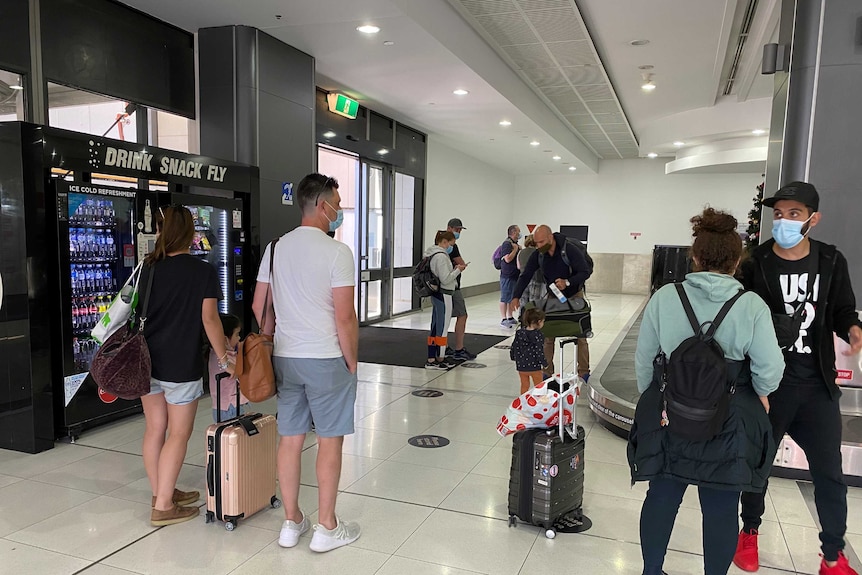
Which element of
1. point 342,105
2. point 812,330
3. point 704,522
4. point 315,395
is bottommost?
point 704,522

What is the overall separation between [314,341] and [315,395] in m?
0.25

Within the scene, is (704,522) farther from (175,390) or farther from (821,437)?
(175,390)

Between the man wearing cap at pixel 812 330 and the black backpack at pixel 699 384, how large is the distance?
0.58 m

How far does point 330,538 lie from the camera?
289 centimetres

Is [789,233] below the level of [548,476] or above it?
above

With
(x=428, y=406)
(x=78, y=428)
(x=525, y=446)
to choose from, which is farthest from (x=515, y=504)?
(x=78, y=428)

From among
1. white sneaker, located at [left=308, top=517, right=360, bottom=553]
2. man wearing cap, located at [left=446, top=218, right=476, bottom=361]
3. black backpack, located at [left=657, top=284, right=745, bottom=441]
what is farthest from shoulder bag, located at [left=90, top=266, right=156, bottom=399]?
man wearing cap, located at [left=446, top=218, right=476, bottom=361]

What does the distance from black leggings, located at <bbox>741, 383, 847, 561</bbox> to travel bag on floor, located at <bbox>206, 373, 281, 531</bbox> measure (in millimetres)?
2421

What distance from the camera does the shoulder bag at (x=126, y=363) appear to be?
2.89 meters

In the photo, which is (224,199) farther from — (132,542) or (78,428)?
(132,542)

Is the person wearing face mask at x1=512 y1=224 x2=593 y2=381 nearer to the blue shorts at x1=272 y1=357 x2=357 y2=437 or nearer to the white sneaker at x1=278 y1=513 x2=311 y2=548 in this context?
the blue shorts at x1=272 y1=357 x2=357 y2=437

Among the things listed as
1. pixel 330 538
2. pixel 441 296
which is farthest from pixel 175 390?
pixel 441 296

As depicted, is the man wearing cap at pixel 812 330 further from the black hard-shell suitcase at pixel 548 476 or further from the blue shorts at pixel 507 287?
the blue shorts at pixel 507 287

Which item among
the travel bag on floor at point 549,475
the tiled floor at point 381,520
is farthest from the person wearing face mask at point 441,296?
the travel bag on floor at point 549,475
